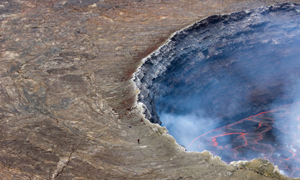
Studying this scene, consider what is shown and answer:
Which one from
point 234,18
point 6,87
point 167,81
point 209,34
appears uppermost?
point 234,18

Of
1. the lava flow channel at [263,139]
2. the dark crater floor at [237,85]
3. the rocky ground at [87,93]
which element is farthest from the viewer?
the lava flow channel at [263,139]

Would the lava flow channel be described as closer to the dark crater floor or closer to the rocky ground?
the dark crater floor

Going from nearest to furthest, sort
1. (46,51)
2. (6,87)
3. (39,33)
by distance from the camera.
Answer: (6,87)
(46,51)
(39,33)

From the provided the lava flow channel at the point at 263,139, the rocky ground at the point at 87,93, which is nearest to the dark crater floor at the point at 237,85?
the lava flow channel at the point at 263,139

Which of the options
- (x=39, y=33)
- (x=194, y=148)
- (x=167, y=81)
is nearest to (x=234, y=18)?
(x=167, y=81)

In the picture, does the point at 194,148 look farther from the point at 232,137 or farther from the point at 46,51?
the point at 46,51

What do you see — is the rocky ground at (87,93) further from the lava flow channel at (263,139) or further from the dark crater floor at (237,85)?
the lava flow channel at (263,139)

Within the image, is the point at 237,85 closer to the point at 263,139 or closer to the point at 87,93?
the point at 263,139
